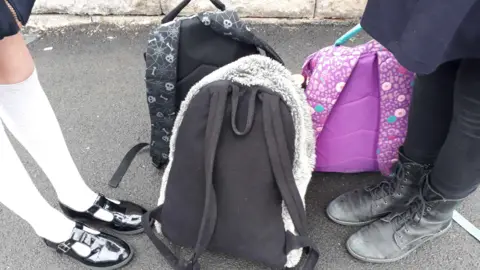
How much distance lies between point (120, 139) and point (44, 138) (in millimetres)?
524

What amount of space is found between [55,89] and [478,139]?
1.41 meters

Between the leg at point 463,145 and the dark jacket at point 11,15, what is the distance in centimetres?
73

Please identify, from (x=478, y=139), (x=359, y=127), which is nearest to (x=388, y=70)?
(x=359, y=127)

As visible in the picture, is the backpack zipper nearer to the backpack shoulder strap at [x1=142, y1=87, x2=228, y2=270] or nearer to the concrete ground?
the backpack shoulder strap at [x1=142, y1=87, x2=228, y2=270]

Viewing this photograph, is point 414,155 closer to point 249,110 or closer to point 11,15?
Result: point 249,110

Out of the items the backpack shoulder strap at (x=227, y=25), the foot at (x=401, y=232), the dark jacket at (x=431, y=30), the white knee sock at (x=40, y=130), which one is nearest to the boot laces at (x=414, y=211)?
the foot at (x=401, y=232)

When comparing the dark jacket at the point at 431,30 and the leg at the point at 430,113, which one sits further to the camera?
the leg at the point at 430,113

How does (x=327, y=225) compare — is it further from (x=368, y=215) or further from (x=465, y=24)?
(x=465, y=24)

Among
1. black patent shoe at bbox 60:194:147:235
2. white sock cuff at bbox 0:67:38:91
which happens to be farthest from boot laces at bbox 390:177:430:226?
white sock cuff at bbox 0:67:38:91

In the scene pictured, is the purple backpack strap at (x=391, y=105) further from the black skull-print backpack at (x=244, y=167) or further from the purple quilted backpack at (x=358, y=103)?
the black skull-print backpack at (x=244, y=167)

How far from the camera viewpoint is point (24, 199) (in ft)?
2.88

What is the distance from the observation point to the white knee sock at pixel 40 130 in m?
0.83

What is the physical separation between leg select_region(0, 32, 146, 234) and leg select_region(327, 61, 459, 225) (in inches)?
22.1

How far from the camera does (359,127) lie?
1121 millimetres
